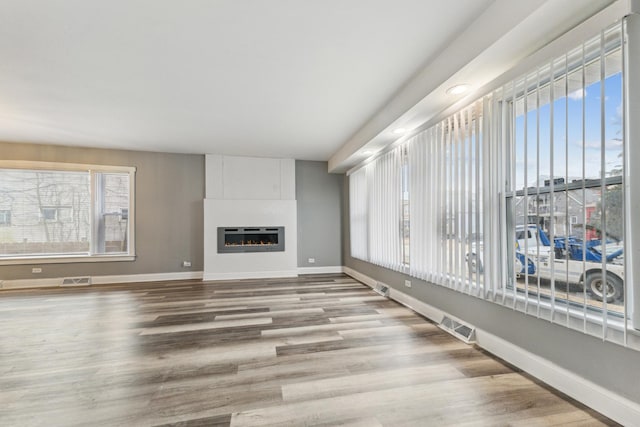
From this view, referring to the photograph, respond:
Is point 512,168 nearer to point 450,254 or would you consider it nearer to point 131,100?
point 450,254

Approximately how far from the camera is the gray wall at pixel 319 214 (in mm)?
6555

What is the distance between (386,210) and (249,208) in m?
3.12

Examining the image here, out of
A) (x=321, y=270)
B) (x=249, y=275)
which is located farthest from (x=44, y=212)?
(x=321, y=270)

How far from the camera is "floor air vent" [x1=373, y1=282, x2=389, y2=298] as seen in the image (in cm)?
437

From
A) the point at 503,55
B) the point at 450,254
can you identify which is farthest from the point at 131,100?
the point at 450,254

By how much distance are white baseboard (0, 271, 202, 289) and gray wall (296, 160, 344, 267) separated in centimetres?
243

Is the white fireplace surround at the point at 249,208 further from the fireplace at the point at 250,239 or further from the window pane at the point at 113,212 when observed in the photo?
the window pane at the point at 113,212

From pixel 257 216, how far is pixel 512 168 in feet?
16.2

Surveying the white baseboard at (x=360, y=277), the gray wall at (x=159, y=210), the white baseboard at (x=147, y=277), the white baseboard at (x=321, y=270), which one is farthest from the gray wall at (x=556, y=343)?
the gray wall at (x=159, y=210)

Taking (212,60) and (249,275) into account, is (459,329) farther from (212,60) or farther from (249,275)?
(249,275)

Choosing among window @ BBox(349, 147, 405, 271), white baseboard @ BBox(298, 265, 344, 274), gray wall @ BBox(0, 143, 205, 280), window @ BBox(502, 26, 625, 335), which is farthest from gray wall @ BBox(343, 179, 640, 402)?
gray wall @ BBox(0, 143, 205, 280)

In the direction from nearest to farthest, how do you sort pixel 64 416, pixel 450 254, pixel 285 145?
pixel 64 416 < pixel 450 254 < pixel 285 145

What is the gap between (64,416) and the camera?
1.68 m

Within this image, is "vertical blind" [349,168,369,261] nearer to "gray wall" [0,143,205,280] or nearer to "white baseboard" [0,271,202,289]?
"gray wall" [0,143,205,280]
